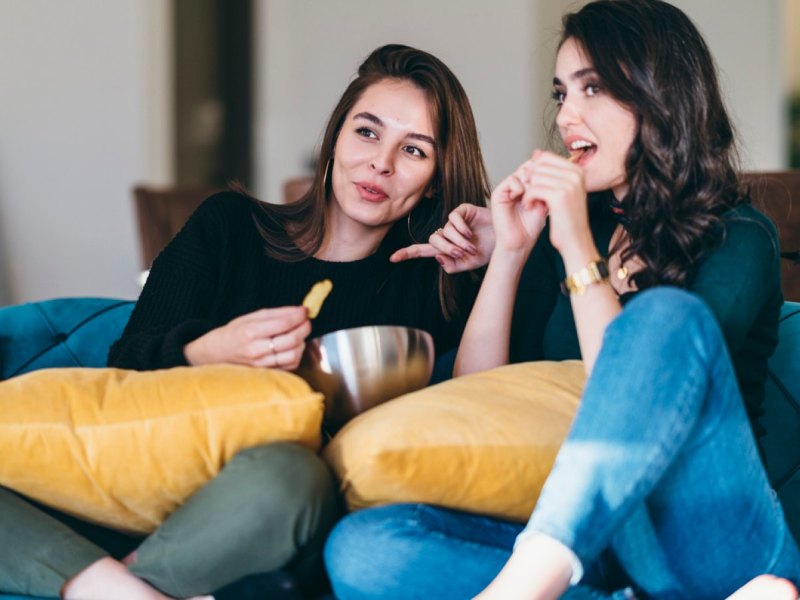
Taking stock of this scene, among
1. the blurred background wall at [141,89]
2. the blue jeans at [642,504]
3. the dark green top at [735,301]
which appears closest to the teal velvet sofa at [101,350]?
the dark green top at [735,301]

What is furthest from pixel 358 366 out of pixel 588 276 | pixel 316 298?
pixel 588 276

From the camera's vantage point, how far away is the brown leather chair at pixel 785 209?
1.94 metres

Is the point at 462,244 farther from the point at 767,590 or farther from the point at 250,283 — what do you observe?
the point at 767,590

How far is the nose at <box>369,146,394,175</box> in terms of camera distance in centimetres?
168

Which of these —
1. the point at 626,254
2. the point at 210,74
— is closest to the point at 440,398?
the point at 626,254

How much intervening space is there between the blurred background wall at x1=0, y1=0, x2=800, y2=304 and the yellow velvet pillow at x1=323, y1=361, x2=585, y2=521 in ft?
8.88

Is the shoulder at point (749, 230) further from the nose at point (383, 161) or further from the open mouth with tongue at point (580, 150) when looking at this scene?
the nose at point (383, 161)

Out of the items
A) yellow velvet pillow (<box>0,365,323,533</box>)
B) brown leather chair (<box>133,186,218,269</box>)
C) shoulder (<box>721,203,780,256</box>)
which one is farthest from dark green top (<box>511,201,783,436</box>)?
brown leather chair (<box>133,186,218,269</box>)

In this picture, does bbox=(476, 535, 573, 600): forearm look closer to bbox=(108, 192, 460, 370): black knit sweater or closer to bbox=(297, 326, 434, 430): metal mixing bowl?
bbox=(297, 326, 434, 430): metal mixing bowl

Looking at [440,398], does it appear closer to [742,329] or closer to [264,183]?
[742,329]

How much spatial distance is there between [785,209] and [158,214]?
1.94 metres

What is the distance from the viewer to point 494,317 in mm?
1613

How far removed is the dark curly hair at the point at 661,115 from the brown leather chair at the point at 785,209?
50 centimetres

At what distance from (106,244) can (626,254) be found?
3146 mm
